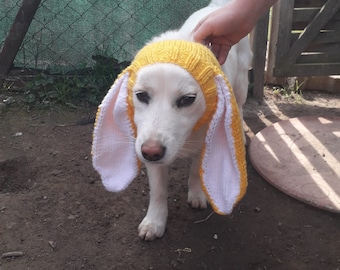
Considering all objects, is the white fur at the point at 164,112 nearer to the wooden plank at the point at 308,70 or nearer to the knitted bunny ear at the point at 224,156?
the knitted bunny ear at the point at 224,156

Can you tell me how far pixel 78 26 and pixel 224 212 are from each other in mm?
2954

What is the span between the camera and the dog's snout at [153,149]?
1819 mm

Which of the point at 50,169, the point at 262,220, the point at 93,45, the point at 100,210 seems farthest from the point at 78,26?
the point at 262,220

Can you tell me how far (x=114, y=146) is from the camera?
2.22 meters

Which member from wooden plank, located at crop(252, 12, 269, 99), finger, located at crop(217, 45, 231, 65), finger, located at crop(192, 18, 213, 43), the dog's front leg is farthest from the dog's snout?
wooden plank, located at crop(252, 12, 269, 99)

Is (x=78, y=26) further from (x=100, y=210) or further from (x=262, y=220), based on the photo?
(x=262, y=220)

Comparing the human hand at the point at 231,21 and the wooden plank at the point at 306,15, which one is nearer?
the human hand at the point at 231,21

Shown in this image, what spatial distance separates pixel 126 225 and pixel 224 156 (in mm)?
938

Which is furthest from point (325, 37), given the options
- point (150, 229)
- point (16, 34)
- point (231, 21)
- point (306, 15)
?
point (16, 34)

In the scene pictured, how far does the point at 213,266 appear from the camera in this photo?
236 cm

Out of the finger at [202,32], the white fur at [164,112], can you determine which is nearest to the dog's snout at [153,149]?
the white fur at [164,112]

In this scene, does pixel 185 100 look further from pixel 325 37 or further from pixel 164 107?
pixel 325 37

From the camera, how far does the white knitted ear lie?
2.09 metres

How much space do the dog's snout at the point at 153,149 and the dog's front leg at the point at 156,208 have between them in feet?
2.08
